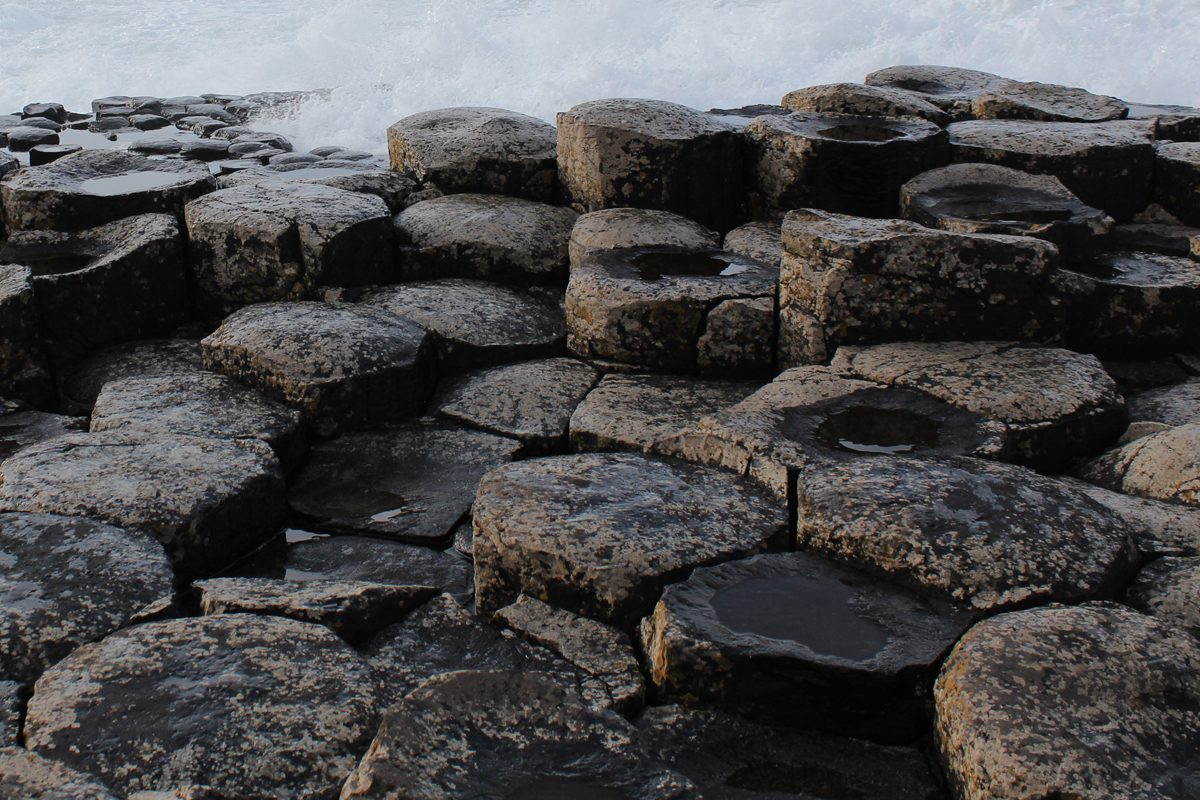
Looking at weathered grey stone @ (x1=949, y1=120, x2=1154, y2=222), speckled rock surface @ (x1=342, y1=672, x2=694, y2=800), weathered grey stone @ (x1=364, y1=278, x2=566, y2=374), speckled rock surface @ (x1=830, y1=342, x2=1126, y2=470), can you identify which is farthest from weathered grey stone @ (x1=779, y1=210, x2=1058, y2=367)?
speckled rock surface @ (x1=342, y1=672, x2=694, y2=800)

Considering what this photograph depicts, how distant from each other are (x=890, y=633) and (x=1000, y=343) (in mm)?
1781

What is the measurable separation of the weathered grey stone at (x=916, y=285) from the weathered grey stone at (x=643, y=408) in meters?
0.41

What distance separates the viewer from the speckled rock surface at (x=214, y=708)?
7.50 feet

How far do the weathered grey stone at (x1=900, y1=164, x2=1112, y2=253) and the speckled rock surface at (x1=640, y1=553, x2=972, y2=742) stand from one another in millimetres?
2206

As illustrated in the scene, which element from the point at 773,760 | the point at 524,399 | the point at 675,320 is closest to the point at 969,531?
the point at 773,760

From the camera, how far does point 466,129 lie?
20.0 ft

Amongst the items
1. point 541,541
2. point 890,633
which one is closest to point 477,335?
point 541,541

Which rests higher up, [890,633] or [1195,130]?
[1195,130]

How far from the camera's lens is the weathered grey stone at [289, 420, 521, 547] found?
3.80m

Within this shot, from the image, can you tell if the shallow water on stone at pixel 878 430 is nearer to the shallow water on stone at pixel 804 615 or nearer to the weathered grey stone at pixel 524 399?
the shallow water on stone at pixel 804 615

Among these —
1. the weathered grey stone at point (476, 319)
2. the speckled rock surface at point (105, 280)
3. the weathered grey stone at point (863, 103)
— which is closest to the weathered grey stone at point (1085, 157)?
the weathered grey stone at point (863, 103)

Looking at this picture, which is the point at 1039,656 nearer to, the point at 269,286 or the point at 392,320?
the point at 392,320

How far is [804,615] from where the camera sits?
267 cm

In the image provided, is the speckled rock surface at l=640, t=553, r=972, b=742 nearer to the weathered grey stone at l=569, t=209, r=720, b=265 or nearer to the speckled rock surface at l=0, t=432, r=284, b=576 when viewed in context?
the speckled rock surface at l=0, t=432, r=284, b=576
